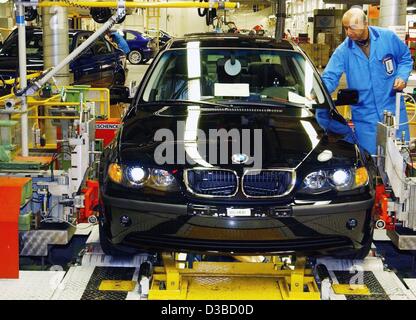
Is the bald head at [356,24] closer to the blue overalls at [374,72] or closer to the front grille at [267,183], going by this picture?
the blue overalls at [374,72]

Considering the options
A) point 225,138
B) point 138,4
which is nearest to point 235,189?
point 225,138

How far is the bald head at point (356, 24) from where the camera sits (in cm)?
510

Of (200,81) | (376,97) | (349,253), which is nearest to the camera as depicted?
(349,253)

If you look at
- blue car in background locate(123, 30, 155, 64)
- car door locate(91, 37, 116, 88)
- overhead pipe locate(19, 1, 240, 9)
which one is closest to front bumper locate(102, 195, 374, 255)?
overhead pipe locate(19, 1, 240, 9)

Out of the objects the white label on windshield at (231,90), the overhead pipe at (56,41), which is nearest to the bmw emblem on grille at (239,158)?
the white label on windshield at (231,90)

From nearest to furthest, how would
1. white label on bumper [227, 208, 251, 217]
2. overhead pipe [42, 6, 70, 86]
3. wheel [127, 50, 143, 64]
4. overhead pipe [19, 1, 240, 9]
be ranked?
white label on bumper [227, 208, 251, 217] → overhead pipe [19, 1, 240, 9] → overhead pipe [42, 6, 70, 86] → wheel [127, 50, 143, 64]

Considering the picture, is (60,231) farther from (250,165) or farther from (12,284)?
(250,165)

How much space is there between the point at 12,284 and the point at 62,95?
294cm

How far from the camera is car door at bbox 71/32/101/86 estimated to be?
42.0 feet

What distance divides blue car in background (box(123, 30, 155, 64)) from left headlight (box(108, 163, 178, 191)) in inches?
858

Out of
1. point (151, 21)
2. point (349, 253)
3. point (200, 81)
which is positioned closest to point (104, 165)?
point (200, 81)

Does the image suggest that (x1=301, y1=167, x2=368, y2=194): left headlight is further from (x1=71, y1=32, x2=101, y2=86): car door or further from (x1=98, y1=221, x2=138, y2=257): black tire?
(x1=71, y1=32, x2=101, y2=86): car door

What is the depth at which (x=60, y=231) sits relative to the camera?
4.14 metres

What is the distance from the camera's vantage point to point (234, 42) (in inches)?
192
